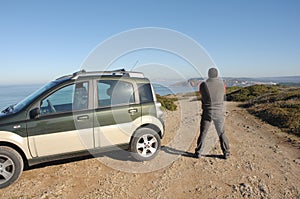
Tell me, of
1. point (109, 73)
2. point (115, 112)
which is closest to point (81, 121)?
point (115, 112)

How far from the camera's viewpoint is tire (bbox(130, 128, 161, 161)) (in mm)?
4754

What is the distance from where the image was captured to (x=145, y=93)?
497 cm

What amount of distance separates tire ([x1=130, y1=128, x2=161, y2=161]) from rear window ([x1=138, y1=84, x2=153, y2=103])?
0.67m

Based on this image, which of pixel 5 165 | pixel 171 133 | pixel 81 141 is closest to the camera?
pixel 5 165

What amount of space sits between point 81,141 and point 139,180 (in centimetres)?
136

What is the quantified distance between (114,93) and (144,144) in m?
1.32

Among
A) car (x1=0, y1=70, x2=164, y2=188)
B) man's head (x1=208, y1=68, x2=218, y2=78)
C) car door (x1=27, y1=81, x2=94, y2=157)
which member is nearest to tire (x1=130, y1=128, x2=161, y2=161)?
car (x1=0, y1=70, x2=164, y2=188)

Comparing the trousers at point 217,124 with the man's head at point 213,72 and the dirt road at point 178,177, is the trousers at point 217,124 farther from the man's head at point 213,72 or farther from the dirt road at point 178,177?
the man's head at point 213,72

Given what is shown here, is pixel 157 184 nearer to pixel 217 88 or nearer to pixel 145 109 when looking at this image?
pixel 145 109

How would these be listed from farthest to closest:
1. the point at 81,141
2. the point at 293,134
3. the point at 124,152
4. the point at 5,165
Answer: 1. the point at 293,134
2. the point at 124,152
3. the point at 81,141
4. the point at 5,165

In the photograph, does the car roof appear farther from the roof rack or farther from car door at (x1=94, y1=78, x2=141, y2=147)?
car door at (x1=94, y1=78, x2=141, y2=147)

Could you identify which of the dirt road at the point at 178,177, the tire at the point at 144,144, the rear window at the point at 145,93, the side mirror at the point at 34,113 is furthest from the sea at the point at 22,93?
the dirt road at the point at 178,177

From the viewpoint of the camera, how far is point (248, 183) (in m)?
3.87

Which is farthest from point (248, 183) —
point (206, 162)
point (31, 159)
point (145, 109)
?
point (31, 159)
